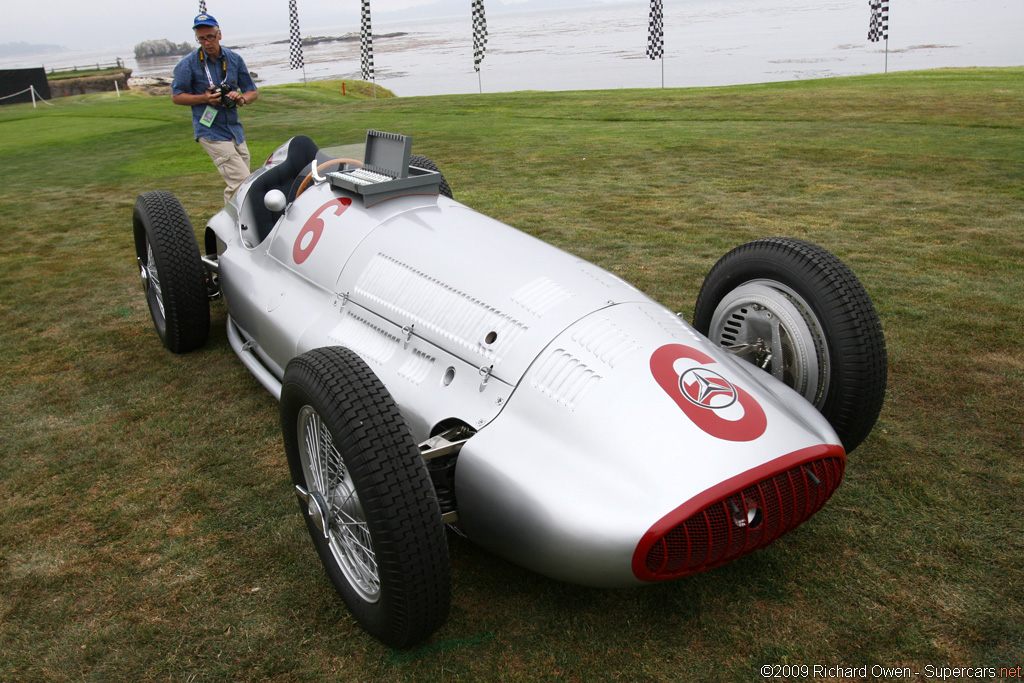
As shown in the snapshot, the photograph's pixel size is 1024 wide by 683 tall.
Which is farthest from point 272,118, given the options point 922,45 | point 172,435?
point 922,45

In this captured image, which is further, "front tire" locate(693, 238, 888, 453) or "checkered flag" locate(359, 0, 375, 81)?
"checkered flag" locate(359, 0, 375, 81)

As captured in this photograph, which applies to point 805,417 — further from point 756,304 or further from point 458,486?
point 458,486

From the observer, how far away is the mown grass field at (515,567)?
90.9 inches

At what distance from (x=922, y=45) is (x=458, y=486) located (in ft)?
134

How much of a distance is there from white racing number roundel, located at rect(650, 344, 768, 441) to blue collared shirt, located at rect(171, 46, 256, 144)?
5.14m

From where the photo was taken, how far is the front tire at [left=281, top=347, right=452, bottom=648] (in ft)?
6.80

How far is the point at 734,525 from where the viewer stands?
216 centimetres

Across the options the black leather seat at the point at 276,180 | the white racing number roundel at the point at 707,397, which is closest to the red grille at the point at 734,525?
the white racing number roundel at the point at 707,397

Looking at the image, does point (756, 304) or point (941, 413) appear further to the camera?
point (941, 413)

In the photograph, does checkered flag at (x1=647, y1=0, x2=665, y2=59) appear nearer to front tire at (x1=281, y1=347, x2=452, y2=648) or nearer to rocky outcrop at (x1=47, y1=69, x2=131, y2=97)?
rocky outcrop at (x1=47, y1=69, x2=131, y2=97)

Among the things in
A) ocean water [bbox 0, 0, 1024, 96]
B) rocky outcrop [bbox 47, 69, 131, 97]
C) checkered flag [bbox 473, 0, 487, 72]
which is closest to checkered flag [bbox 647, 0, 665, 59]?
ocean water [bbox 0, 0, 1024, 96]

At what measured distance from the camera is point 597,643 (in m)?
2.32

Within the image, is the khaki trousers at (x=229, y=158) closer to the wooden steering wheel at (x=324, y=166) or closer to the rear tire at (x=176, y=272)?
the rear tire at (x=176, y=272)

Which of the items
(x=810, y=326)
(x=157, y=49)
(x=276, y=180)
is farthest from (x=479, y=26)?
(x=157, y=49)
